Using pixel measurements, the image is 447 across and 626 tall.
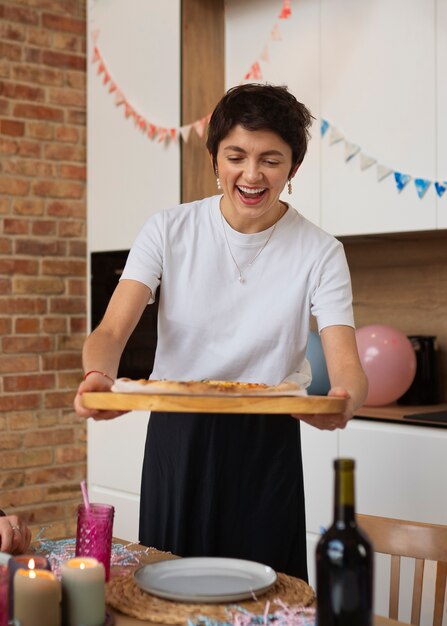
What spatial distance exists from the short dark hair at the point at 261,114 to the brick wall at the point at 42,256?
6.54ft

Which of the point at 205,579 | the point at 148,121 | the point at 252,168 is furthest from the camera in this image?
the point at 148,121

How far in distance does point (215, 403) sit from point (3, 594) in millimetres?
468

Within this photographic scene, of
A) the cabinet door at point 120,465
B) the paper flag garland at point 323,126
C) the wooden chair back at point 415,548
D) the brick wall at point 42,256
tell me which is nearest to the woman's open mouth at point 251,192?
the wooden chair back at point 415,548

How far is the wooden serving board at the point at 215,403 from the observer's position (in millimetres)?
1452

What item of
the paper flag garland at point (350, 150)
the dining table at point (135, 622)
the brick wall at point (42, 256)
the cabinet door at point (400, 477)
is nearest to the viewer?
the dining table at point (135, 622)

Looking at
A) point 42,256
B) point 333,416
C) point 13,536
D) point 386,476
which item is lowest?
point 386,476

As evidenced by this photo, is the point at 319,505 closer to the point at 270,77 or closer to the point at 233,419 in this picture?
the point at 233,419

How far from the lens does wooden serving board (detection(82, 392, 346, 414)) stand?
4.76ft

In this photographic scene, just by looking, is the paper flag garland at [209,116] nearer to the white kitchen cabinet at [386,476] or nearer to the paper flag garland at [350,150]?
the paper flag garland at [350,150]

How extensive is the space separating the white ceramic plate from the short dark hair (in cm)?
88

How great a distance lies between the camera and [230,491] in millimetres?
1919

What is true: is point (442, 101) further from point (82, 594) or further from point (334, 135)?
point (82, 594)

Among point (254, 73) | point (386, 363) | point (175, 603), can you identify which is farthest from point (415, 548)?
point (254, 73)

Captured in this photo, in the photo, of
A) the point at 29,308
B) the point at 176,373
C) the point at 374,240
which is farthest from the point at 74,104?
the point at 176,373
